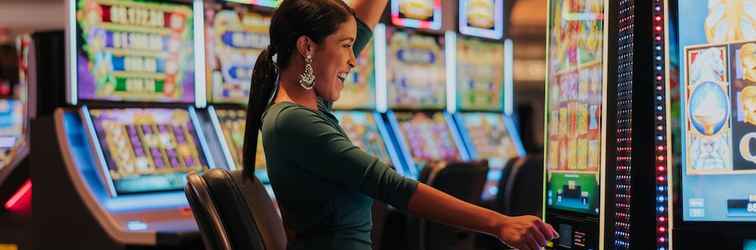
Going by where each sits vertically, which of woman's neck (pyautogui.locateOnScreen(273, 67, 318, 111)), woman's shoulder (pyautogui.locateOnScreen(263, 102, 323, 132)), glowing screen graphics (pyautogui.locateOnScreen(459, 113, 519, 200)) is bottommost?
glowing screen graphics (pyautogui.locateOnScreen(459, 113, 519, 200))

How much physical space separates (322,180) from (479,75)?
16.6 ft

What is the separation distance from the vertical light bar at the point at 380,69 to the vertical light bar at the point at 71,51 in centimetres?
214

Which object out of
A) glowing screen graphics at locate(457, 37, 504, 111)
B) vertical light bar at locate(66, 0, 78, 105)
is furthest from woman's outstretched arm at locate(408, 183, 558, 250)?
glowing screen graphics at locate(457, 37, 504, 111)

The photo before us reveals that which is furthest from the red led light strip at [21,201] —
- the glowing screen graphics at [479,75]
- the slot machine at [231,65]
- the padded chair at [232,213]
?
the padded chair at [232,213]

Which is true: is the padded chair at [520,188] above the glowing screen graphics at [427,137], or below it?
below

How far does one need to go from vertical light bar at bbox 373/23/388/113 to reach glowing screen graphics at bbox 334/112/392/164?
0.15m

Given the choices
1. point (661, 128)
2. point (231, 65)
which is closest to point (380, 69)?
point (231, 65)

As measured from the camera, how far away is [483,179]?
4.98 m

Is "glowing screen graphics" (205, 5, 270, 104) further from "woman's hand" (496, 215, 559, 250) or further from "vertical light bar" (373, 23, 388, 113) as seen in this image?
"woman's hand" (496, 215, 559, 250)

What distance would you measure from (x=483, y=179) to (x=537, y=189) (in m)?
1.06

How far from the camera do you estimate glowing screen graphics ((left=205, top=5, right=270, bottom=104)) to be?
4.91 m

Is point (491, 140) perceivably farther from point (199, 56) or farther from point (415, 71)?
point (199, 56)

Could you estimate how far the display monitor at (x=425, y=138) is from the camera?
5992 mm

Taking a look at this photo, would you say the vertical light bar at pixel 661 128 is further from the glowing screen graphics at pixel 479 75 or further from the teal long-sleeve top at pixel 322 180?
the glowing screen graphics at pixel 479 75
